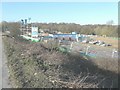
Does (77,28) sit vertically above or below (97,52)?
above

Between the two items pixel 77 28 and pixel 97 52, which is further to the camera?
pixel 77 28

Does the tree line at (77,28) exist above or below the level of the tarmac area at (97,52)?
above

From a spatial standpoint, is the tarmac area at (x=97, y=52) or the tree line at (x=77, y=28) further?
the tree line at (x=77, y=28)

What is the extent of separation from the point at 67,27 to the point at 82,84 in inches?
1648

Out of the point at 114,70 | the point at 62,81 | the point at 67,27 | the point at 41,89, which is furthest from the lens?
the point at 67,27

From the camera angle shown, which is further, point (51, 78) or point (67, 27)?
point (67, 27)

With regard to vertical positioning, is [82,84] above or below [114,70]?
above

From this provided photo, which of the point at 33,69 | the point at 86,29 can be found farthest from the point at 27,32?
the point at 33,69

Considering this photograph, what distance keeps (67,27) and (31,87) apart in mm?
41846

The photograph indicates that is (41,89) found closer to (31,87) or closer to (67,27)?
(31,87)

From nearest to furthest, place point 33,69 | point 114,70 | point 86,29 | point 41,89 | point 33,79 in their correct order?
point 41,89, point 33,79, point 33,69, point 114,70, point 86,29

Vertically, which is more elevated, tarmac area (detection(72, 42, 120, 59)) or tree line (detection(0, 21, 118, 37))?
tree line (detection(0, 21, 118, 37))

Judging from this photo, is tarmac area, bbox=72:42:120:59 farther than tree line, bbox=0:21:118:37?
No

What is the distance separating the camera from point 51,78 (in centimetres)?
568
